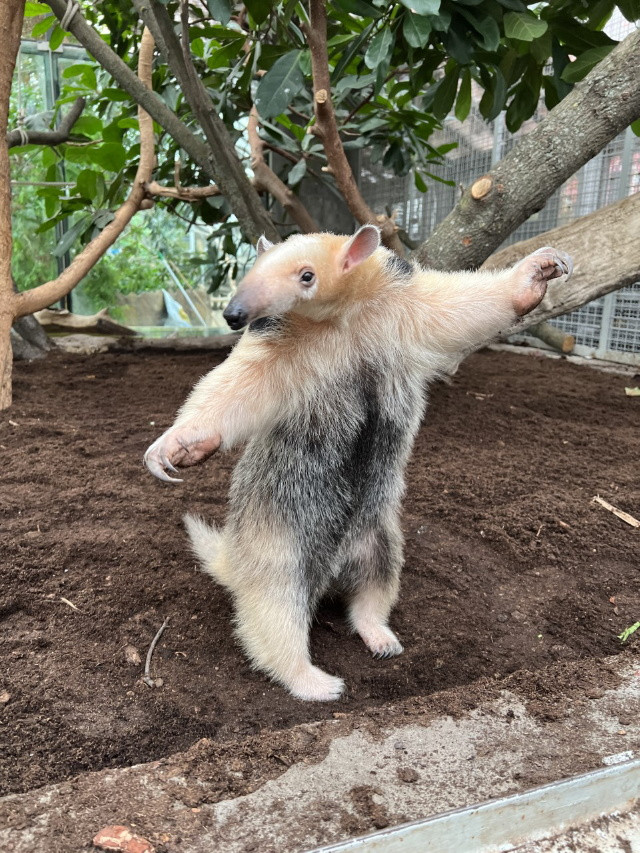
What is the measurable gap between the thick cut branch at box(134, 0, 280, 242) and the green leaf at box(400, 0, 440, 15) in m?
1.50

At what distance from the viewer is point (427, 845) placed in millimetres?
1367

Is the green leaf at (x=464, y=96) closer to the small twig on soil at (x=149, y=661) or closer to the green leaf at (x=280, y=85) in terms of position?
the green leaf at (x=280, y=85)

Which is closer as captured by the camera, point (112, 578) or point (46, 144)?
point (112, 578)

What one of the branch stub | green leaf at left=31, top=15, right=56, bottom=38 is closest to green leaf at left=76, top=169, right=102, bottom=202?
green leaf at left=31, top=15, right=56, bottom=38

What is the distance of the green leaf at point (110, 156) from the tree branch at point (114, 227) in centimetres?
19

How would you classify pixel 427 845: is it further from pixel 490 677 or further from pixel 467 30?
pixel 467 30

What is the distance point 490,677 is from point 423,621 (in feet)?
1.35

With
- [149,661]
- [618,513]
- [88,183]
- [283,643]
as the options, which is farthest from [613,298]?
[149,661]

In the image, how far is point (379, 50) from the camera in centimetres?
278

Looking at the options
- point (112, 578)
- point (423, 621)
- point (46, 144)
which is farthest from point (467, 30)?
point (46, 144)

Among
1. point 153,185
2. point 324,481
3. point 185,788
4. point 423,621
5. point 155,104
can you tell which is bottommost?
point 423,621

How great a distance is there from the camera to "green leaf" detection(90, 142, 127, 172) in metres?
4.92

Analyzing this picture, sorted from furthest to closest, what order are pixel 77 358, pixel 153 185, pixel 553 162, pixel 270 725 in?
pixel 77 358 < pixel 153 185 < pixel 553 162 < pixel 270 725

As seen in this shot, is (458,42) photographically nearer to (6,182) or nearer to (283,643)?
(283,643)
